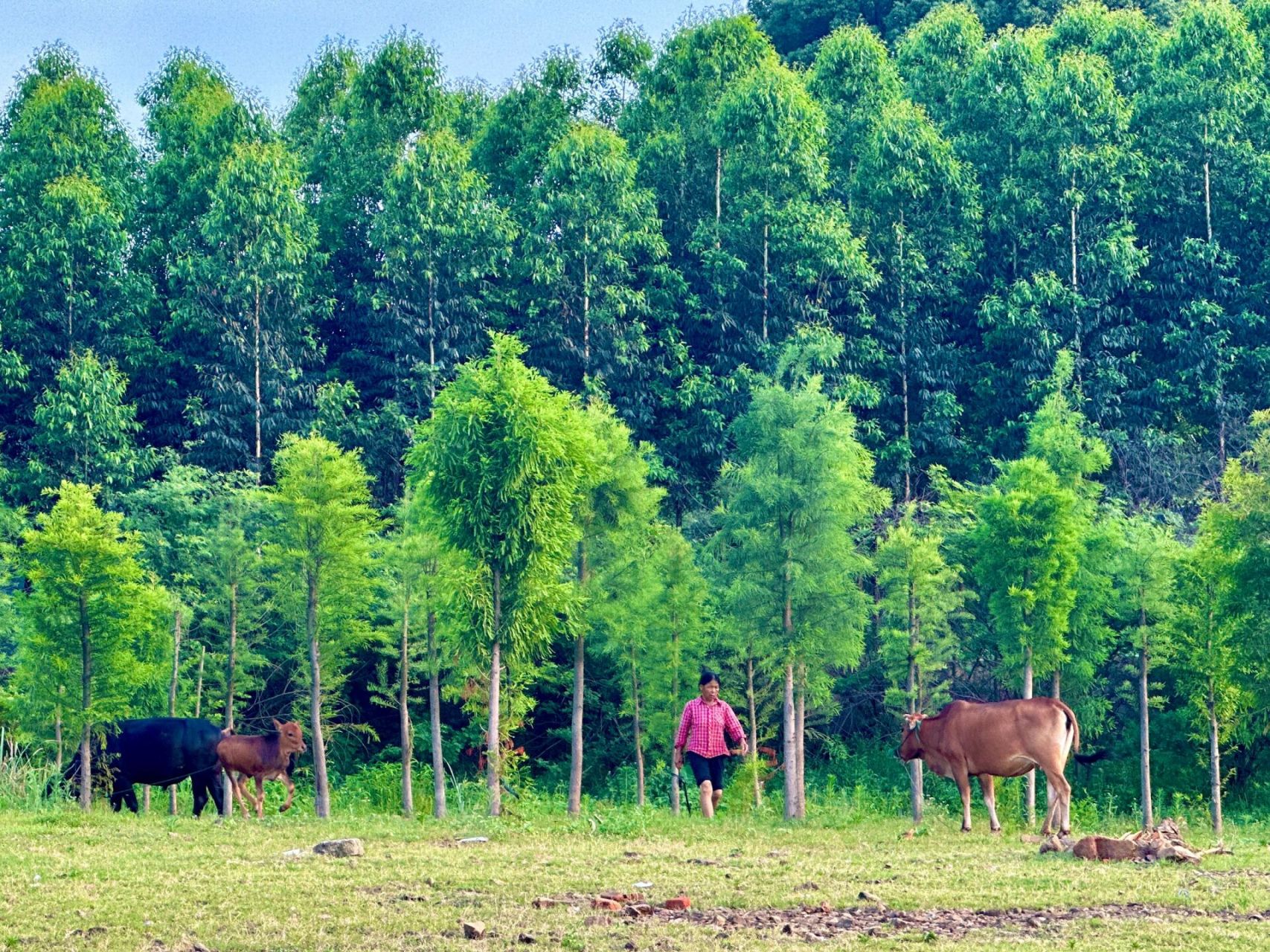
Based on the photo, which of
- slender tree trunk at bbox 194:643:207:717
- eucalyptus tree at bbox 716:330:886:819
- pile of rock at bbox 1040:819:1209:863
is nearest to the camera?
pile of rock at bbox 1040:819:1209:863

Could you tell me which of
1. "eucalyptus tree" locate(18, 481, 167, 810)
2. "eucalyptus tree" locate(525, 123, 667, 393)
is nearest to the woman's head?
"eucalyptus tree" locate(18, 481, 167, 810)

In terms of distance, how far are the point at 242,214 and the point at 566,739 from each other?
21.5m

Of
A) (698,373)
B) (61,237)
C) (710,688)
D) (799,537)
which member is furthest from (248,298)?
(710,688)

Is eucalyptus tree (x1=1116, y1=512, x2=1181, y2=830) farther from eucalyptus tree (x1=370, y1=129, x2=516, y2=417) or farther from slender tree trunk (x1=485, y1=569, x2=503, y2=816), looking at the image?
eucalyptus tree (x1=370, y1=129, x2=516, y2=417)

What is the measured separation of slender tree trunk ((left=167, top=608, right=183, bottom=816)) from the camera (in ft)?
110

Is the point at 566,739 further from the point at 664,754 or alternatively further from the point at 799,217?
the point at 799,217

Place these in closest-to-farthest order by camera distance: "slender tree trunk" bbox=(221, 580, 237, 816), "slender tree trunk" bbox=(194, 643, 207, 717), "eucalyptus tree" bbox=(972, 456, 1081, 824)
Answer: "eucalyptus tree" bbox=(972, 456, 1081, 824) < "slender tree trunk" bbox=(221, 580, 237, 816) < "slender tree trunk" bbox=(194, 643, 207, 717)

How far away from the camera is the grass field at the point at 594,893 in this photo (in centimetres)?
1338

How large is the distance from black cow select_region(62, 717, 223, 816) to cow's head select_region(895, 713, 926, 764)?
40.6ft

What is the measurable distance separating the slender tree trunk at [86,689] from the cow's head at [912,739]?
546 inches

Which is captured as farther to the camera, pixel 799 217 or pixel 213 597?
pixel 799 217

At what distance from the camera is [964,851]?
1925 centimetres

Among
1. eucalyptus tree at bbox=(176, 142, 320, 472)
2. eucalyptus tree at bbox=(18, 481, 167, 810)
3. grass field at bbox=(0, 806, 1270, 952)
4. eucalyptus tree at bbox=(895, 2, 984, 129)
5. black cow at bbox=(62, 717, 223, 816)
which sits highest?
eucalyptus tree at bbox=(895, 2, 984, 129)

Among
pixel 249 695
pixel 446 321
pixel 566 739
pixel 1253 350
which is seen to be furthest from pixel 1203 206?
pixel 249 695
